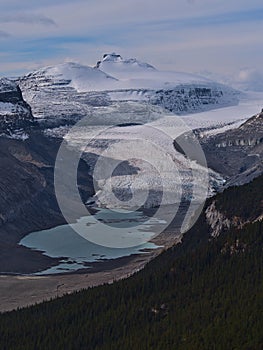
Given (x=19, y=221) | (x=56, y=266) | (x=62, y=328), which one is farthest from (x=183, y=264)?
(x=19, y=221)

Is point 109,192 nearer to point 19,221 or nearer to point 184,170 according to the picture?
point 184,170

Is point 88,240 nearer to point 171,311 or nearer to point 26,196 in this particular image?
point 26,196

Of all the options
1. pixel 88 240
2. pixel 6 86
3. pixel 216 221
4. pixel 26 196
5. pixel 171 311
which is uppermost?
pixel 6 86

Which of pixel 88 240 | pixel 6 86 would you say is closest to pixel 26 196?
pixel 88 240

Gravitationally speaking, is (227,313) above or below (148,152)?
below

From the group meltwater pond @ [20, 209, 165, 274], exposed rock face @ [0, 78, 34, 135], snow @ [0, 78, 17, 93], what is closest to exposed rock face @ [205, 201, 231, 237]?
meltwater pond @ [20, 209, 165, 274]

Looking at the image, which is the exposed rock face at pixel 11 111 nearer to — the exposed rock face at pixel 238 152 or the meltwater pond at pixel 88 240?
the meltwater pond at pixel 88 240

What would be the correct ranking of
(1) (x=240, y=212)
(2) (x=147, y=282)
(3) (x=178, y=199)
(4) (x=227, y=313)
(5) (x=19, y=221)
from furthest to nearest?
(3) (x=178, y=199) → (5) (x=19, y=221) → (1) (x=240, y=212) → (2) (x=147, y=282) → (4) (x=227, y=313)

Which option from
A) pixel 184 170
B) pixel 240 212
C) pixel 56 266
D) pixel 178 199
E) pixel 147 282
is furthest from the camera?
pixel 184 170
